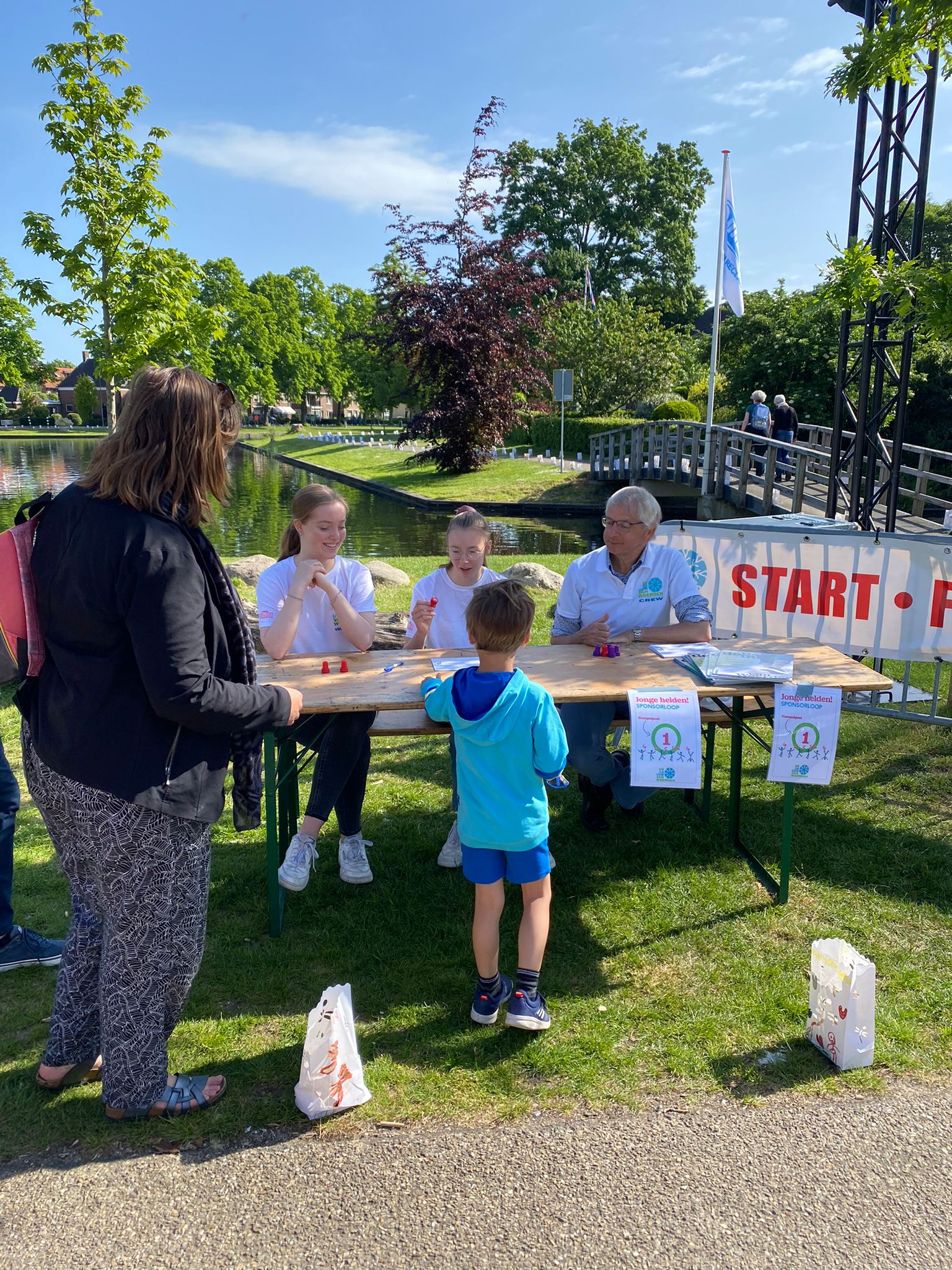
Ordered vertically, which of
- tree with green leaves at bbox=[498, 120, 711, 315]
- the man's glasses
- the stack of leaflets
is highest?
tree with green leaves at bbox=[498, 120, 711, 315]

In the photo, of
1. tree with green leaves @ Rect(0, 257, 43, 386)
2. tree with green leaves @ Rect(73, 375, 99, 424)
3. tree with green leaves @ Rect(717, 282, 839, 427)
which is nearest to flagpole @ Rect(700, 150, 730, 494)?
tree with green leaves @ Rect(717, 282, 839, 427)

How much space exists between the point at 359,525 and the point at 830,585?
17.1 meters

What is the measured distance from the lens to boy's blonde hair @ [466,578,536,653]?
2820 millimetres

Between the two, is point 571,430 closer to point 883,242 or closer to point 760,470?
point 760,470

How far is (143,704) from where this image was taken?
2.30 m

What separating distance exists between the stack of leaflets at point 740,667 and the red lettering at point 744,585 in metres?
1.92

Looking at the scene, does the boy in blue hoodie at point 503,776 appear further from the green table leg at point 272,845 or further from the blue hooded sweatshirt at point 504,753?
the green table leg at point 272,845

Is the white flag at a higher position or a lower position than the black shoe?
higher

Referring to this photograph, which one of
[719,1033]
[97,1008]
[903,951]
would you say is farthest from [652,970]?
[97,1008]

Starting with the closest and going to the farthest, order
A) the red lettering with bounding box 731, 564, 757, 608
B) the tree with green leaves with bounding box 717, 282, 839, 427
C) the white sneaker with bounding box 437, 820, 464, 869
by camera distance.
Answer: the white sneaker with bounding box 437, 820, 464, 869
the red lettering with bounding box 731, 564, 757, 608
the tree with green leaves with bounding box 717, 282, 839, 427

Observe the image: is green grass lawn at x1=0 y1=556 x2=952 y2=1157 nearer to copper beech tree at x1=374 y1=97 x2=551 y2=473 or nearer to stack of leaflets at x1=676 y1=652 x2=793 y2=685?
stack of leaflets at x1=676 y1=652 x2=793 y2=685

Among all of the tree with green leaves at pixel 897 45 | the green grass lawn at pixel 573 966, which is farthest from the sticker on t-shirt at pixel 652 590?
the tree with green leaves at pixel 897 45

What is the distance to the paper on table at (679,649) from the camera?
13.5 feet

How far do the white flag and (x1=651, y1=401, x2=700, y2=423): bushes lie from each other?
1130cm
